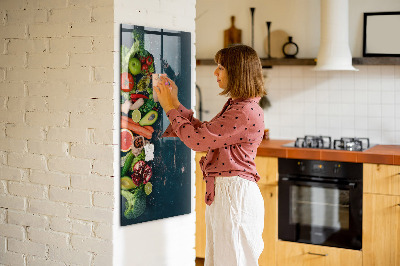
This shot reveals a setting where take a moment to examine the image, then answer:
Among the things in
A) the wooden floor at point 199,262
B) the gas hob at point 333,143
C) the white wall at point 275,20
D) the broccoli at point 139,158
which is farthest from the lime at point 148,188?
the white wall at point 275,20

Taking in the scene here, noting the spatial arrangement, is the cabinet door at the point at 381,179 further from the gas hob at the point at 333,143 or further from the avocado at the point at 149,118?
the avocado at the point at 149,118

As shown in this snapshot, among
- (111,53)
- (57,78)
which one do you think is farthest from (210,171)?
(57,78)

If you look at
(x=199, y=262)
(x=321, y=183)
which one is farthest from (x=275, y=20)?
(x=199, y=262)

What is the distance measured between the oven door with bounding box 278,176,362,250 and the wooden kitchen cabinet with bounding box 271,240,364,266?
0.04 meters

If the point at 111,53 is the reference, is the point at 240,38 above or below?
above

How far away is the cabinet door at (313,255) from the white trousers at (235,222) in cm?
153

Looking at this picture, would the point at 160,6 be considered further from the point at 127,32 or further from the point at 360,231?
the point at 360,231

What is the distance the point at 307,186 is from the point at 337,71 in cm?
102

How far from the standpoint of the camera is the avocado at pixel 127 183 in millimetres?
2857

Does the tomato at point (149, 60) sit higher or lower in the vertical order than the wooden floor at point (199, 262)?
higher

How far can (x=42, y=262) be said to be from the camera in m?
3.08

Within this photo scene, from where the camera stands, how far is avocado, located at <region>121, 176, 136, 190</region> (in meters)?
2.86

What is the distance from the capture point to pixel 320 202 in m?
4.05

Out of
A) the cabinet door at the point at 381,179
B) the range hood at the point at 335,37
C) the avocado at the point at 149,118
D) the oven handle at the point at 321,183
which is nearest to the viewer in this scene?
the avocado at the point at 149,118
